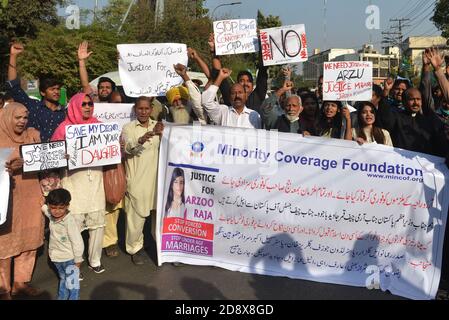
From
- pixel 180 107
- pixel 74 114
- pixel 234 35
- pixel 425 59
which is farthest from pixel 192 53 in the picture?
pixel 425 59

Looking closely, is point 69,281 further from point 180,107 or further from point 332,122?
point 332,122

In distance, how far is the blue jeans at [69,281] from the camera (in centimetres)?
368

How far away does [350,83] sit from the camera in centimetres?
471

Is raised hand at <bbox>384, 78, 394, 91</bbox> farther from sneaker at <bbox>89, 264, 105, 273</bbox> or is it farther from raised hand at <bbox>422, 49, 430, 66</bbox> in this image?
sneaker at <bbox>89, 264, 105, 273</bbox>

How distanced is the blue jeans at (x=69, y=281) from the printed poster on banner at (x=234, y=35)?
3.34 meters

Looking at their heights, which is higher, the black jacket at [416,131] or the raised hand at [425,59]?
the raised hand at [425,59]

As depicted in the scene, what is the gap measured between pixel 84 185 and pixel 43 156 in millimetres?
515

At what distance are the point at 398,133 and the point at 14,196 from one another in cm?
355

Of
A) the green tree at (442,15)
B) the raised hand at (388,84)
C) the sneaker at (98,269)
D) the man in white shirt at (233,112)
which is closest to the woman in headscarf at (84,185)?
the sneaker at (98,269)

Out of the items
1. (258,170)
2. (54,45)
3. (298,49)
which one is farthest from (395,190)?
(54,45)

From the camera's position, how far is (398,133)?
175 inches

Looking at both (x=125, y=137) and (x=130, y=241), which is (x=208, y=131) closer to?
(x=125, y=137)

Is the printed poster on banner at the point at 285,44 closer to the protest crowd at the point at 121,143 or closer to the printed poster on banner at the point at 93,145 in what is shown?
the protest crowd at the point at 121,143
